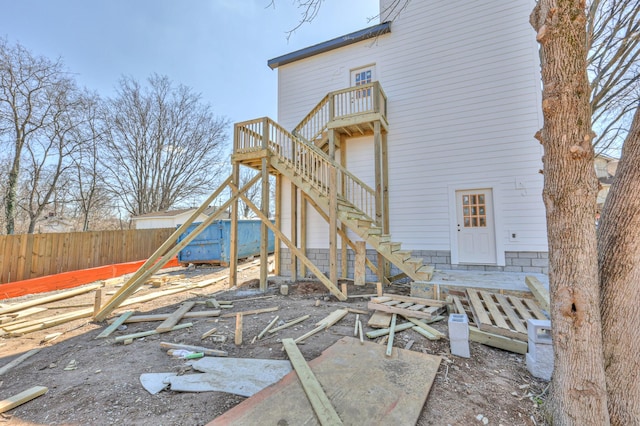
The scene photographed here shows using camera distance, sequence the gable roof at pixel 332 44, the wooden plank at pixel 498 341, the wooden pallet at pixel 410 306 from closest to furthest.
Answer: the wooden plank at pixel 498 341, the wooden pallet at pixel 410 306, the gable roof at pixel 332 44

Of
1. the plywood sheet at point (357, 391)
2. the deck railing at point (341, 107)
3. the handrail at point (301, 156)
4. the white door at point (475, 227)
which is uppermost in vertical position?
the deck railing at point (341, 107)

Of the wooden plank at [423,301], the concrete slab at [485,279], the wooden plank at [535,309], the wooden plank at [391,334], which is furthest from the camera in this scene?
the concrete slab at [485,279]

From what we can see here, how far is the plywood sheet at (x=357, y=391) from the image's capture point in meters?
1.91

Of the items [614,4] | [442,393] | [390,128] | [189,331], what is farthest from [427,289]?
[614,4]

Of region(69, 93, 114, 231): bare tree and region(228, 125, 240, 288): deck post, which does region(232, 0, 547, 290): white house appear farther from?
Answer: region(69, 93, 114, 231): bare tree

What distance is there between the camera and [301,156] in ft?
21.5

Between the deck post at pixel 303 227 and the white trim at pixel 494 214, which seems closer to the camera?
the white trim at pixel 494 214

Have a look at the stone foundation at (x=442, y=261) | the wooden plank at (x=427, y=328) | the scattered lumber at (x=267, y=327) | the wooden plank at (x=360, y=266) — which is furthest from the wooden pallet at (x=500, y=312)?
the scattered lumber at (x=267, y=327)

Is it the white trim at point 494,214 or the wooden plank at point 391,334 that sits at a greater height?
the white trim at point 494,214

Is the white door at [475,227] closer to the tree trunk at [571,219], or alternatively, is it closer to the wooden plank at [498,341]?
the wooden plank at [498,341]

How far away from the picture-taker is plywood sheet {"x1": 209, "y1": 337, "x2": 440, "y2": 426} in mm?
1914

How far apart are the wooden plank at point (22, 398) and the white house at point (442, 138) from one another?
485cm

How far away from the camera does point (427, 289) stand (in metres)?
4.89

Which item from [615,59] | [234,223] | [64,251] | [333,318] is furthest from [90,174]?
[615,59]
